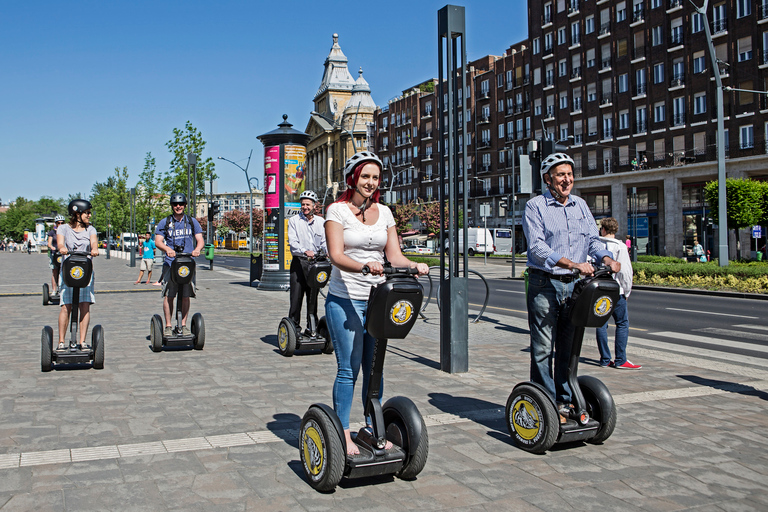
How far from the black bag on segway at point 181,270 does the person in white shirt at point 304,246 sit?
123 centimetres

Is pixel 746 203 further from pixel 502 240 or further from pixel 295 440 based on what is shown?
pixel 502 240

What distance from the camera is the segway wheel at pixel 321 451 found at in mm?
3572

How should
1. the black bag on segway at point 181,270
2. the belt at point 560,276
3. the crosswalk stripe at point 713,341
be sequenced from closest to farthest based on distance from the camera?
the belt at point 560,276 → the black bag on segway at point 181,270 → the crosswalk stripe at point 713,341

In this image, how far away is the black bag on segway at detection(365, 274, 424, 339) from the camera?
3.46 metres

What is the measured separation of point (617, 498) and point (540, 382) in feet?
3.52

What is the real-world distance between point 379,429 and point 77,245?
4.94 metres

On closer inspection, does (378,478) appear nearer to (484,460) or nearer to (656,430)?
(484,460)

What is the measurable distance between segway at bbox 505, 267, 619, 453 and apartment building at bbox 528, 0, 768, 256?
→ 1461 inches

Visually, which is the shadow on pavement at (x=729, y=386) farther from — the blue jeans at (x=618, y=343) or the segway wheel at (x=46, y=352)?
the segway wheel at (x=46, y=352)

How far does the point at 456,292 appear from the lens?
704 cm

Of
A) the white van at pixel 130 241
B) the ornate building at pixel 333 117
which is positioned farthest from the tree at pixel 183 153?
the ornate building at pixel 333 117

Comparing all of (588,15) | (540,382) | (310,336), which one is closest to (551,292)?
(540,382)

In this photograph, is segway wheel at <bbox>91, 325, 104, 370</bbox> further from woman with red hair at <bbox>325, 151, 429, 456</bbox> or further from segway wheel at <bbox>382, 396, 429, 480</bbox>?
segway wheel at <bbox>382, 396, 429, 480</bbox>

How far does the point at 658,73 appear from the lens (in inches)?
1866
